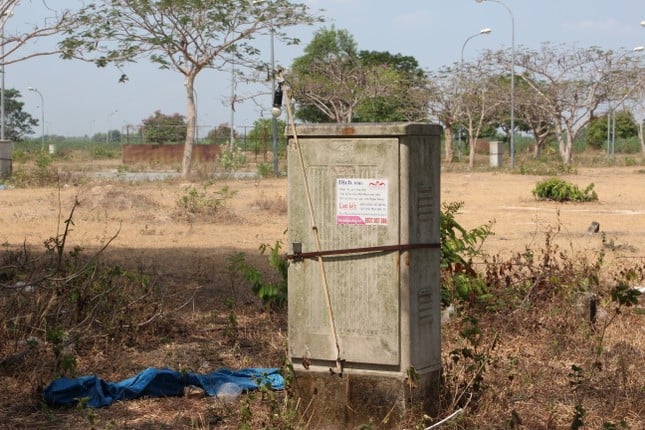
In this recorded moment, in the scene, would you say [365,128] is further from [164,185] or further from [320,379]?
[164,185]

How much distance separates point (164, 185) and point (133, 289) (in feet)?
57.6

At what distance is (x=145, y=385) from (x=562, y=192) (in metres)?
14.4

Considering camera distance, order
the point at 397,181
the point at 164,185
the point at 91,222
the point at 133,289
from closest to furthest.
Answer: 1. the point at 397,181
2. the point at 133,289
3. the point at 91,222
4. the point at 164,185

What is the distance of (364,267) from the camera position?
461cm

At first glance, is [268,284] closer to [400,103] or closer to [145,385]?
[145,385]

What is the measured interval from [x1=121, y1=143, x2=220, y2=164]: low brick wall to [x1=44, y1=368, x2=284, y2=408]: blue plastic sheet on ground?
38.3 m

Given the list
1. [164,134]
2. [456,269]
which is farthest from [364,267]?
[164,134]

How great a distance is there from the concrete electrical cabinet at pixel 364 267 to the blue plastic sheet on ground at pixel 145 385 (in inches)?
23.5

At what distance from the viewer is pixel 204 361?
6164mm

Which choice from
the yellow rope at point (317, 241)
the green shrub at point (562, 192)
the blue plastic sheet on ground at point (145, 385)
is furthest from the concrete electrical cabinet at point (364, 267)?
the green shrub at point (562, 192)

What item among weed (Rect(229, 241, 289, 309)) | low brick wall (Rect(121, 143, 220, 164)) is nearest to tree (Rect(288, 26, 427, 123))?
low brick wall (Rect(121, 143, 220, 164))

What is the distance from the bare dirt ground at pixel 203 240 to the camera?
5.14 metres

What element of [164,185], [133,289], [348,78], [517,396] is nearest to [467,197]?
[164,185]

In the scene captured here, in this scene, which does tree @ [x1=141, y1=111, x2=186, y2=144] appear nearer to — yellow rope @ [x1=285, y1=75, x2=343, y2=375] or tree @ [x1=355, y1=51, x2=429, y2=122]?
tree @ [x1=355, y1=51, x2=429, y2=122]
